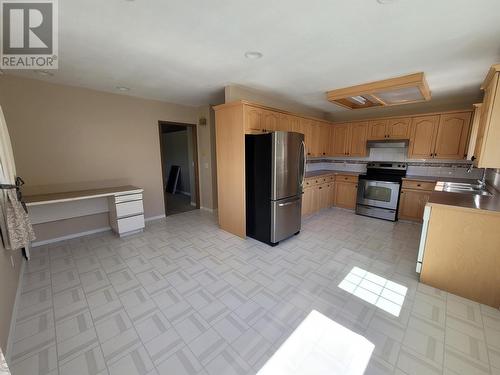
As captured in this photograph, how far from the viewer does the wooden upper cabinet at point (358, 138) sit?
482 cm

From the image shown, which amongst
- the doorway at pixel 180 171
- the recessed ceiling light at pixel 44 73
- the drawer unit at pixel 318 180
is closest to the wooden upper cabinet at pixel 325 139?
the drawer unit at pixel 318 180

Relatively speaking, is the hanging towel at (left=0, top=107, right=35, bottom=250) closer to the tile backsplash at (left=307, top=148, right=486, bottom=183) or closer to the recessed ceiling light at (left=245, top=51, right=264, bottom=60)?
the recessed ceiling light at (left=245, top=51, right=264, bottom=60)

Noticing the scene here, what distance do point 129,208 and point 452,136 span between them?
19.7 feet

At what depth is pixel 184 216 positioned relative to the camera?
4.64 m

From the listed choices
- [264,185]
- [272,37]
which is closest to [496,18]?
[272,37]

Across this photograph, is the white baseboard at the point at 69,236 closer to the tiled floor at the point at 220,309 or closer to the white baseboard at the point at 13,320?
the tiled floor at the point at 220,309

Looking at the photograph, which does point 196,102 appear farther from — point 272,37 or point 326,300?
point 326,300

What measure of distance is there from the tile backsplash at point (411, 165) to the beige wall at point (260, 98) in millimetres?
1397

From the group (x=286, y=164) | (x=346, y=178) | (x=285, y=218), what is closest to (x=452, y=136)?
(x=346, y=178)

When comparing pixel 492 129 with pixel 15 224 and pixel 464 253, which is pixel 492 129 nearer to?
pixel 464 253

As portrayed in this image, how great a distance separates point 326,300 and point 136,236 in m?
3.14

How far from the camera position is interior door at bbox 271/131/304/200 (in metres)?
2.93

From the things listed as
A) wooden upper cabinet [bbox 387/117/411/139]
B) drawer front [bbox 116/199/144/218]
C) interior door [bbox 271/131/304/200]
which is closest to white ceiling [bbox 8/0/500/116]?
interior door [bbox 271/131/304/200]

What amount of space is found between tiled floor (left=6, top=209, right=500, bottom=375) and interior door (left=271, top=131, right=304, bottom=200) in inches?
34.5
